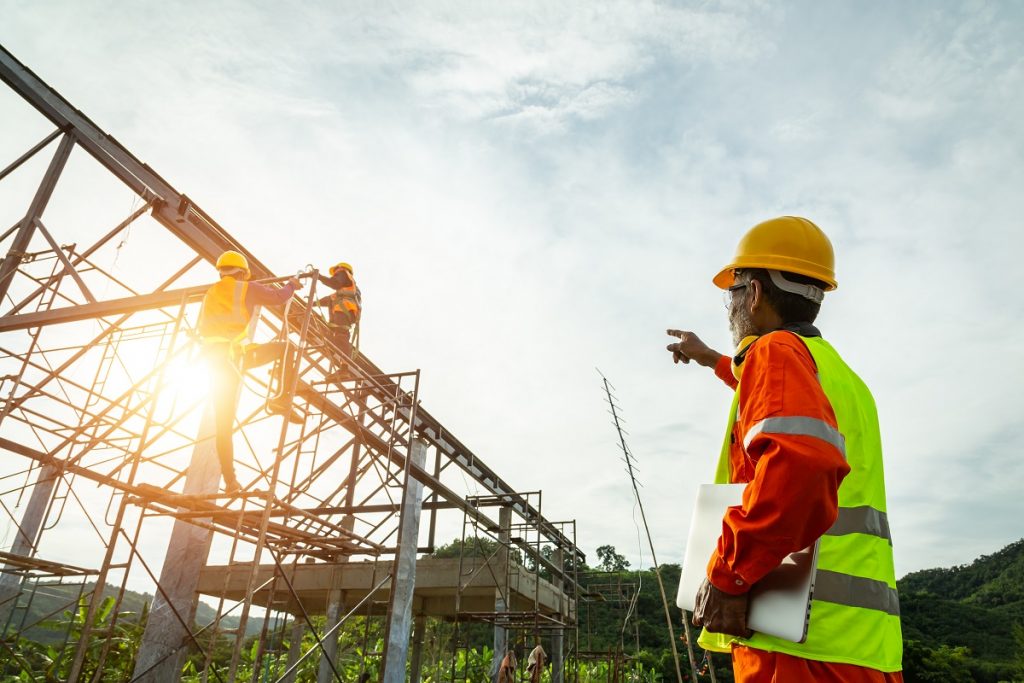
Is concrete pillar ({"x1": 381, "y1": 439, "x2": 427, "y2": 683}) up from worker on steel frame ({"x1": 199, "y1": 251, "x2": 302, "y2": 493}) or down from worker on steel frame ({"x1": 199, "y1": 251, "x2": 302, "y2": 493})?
down

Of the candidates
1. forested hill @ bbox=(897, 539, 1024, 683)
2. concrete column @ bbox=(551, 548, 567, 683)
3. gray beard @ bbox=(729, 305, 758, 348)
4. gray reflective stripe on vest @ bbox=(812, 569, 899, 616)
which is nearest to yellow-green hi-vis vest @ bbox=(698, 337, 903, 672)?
gray reflective stripe on vest @ bbox=(812, 569, 899, 616)

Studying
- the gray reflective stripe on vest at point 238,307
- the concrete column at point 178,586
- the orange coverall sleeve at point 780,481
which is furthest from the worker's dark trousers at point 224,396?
the orange coverall sleeve at point 780,481

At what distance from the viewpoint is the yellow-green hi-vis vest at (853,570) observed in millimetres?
1617

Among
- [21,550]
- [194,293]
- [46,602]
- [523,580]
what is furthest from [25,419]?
[46,602]

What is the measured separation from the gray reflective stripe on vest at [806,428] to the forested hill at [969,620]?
54.4 metres

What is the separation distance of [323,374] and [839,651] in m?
10.8

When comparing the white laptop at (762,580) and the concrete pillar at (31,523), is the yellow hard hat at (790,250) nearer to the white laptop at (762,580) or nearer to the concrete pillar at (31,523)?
the white laptop at (762,580)

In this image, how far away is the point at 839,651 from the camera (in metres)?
1.60

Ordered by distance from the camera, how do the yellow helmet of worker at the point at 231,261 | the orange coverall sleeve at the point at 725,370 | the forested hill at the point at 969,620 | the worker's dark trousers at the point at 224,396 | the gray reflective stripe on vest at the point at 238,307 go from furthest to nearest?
the forested hill at the point at 969,620
the yellow helmet of worker at the point at 231,261
the gray reflective stripe on vest at the point at 238,307
the worker's dark trousers at the point at 224,396
the orange coverall sleeve at the point at 725,370

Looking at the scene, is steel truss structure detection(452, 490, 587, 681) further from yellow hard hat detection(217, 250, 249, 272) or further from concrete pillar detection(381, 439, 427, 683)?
yellow hard hat detection(217, 250, 249, 272)

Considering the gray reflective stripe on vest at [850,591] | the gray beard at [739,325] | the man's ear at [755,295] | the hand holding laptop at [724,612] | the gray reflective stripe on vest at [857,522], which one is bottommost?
the hand holding laptop at [724,612]

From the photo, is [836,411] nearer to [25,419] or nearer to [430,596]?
[25,419]

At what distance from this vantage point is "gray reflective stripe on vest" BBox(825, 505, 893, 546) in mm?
1761

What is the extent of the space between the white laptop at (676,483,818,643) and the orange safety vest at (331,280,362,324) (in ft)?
32.5
